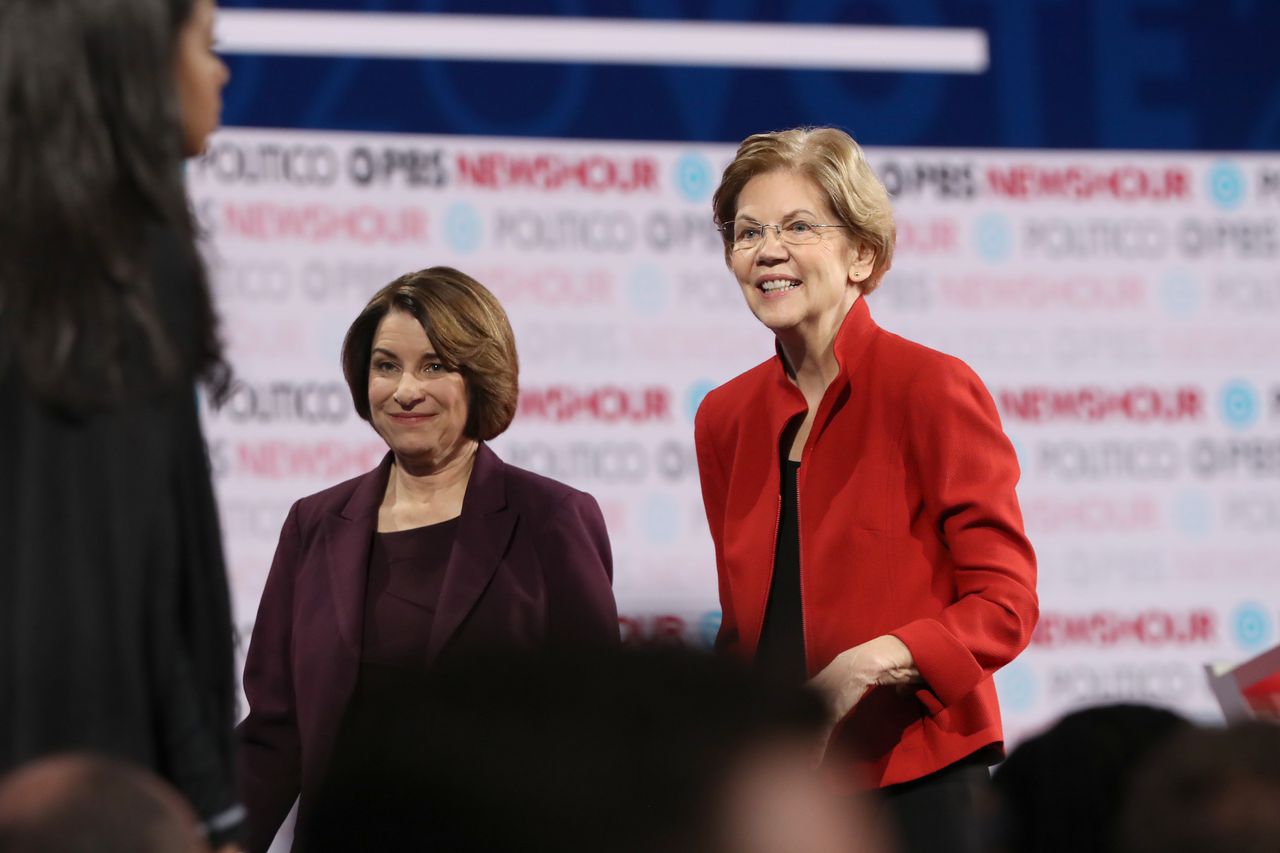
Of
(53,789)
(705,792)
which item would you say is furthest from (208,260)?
(705,792)

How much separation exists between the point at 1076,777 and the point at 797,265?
185cm

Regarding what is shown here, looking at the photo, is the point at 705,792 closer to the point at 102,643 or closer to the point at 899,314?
the point at 102,643

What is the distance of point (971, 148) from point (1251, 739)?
14.9ft

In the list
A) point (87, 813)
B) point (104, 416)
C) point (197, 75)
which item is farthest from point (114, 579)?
point (87, 813)

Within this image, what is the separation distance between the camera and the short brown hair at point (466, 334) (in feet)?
11.2

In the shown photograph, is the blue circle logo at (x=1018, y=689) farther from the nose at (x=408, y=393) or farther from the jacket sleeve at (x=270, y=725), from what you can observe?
the jacket sleeve at (x=270, y=725)

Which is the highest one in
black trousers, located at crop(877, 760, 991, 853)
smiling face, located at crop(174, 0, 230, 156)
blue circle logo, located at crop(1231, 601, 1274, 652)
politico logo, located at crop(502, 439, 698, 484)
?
politico logo, located at crop(502, 439, 698, 484)

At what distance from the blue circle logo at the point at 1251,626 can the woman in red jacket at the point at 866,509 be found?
280 centimetres

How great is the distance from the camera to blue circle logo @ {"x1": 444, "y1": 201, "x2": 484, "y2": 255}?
498cm

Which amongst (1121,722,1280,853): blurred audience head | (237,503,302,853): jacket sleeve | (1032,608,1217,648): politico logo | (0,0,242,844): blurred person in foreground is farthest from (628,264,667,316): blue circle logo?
(1121,722,1280,853): blurred audience head

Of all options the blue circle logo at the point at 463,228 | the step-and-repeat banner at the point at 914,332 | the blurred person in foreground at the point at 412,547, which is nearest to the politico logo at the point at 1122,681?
the step-and-repeat banner at the point at 914,332

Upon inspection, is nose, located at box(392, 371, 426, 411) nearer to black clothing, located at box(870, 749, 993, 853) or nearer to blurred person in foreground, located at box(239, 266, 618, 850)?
blurred person in foreground, located at box(239, 266, 618, 850)

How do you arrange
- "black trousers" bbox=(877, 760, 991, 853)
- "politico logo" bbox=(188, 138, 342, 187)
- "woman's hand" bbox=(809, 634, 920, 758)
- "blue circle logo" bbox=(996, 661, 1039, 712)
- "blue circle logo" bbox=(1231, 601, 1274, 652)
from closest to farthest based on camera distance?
1. "woman's hand" bbox=(809, 634, 920, 758)
2. "black trousers" bbox=(877, 760, 991, 853)
3. "politico logo" bbox=(188, 138, 342, 187)
4. "blue circle logo" bbox=(996, 661, 1039, 712)
5. "blue circle logo" bbox=(1231, 601, 1274, 652)

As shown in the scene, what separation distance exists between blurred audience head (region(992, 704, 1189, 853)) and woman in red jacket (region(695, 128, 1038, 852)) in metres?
1.24
